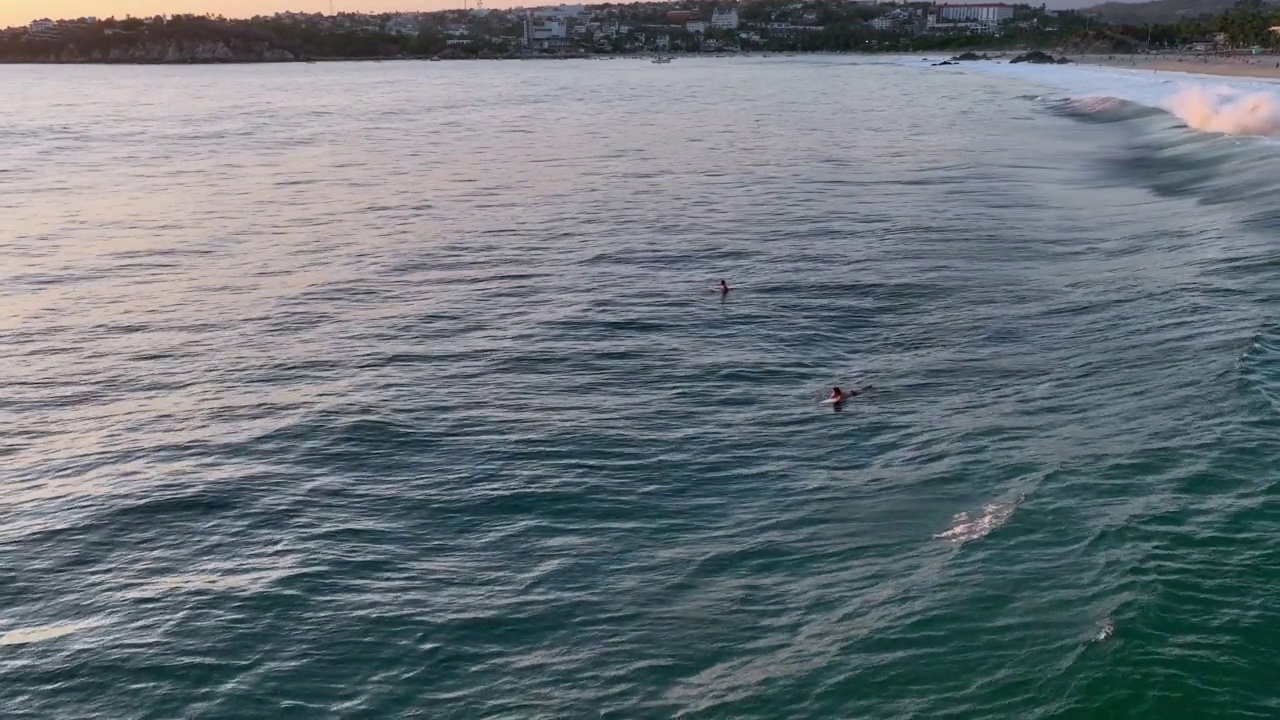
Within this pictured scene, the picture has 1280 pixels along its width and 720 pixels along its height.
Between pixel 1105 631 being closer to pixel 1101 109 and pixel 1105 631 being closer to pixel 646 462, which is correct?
pixel 646 462

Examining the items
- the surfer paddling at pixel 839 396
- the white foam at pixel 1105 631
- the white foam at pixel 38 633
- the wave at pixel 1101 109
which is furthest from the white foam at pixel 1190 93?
the white foam at pixel 38 633

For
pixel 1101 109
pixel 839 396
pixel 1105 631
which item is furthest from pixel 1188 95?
pixel 1105 631

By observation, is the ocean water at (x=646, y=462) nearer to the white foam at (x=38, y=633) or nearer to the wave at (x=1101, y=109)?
the white foam at (x=38, y=633)

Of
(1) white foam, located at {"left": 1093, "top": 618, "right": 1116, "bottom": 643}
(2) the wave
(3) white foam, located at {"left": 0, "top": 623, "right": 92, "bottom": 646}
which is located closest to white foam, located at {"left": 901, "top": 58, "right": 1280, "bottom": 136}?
(2) the wave

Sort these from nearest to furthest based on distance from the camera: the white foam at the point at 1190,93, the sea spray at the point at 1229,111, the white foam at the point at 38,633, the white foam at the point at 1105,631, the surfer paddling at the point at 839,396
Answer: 1. the white foam at the point at 1105,631
2. the white foam at the point at 38,633
3. the surfer paddling at the point at 839,396
4. the sea spray at the point at 1229,111
5. the white foam at the point at 1190,93

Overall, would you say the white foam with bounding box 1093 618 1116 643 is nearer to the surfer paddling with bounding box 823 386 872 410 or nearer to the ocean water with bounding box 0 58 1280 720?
the ocean water with bounding box 0 58 1280 720

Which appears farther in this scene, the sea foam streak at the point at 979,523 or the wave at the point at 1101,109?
the wave at the point at 1101,109

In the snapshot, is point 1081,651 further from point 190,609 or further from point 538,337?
point 538,337
